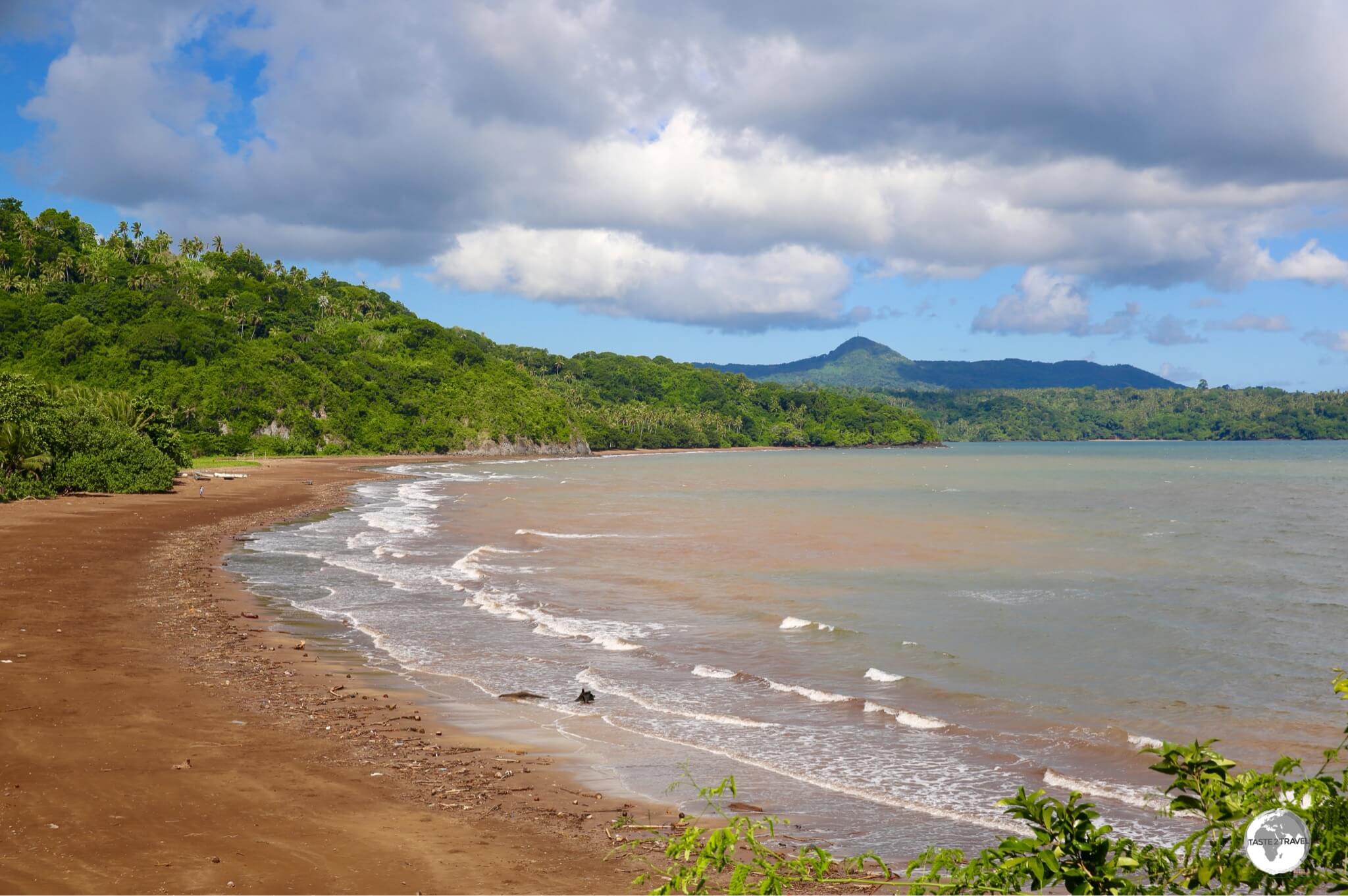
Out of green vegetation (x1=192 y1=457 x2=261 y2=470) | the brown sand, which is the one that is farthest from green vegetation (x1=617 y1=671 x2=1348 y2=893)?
green vegetation (x1=192 y1=457 x2=261 y2=470)

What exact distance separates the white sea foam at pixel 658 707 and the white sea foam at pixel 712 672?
1678mm

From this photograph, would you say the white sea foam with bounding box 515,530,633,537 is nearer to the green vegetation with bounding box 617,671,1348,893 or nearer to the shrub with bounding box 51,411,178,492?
the shrub with bounding box 51,411,178,492

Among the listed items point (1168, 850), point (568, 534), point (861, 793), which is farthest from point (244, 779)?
point (568, 534)

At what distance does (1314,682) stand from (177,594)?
23944 mm

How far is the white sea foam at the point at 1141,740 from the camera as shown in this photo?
41.2ft

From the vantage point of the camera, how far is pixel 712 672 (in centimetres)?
1652

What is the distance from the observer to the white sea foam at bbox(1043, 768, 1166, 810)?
10.4 meters

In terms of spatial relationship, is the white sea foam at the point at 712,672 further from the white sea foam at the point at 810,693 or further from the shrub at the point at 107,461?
the shrub at the point at 107,461

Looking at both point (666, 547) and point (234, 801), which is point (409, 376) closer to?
point (666, 547)

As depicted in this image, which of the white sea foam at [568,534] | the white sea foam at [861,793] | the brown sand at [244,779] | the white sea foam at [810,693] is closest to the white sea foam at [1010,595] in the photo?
the white sea foam at [810,693]

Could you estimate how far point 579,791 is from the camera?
1019 cm

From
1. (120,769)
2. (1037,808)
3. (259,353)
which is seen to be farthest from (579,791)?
(259,353)

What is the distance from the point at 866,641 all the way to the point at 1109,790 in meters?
8.74

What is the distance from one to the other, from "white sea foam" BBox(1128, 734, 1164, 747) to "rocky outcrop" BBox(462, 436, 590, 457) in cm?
15895
